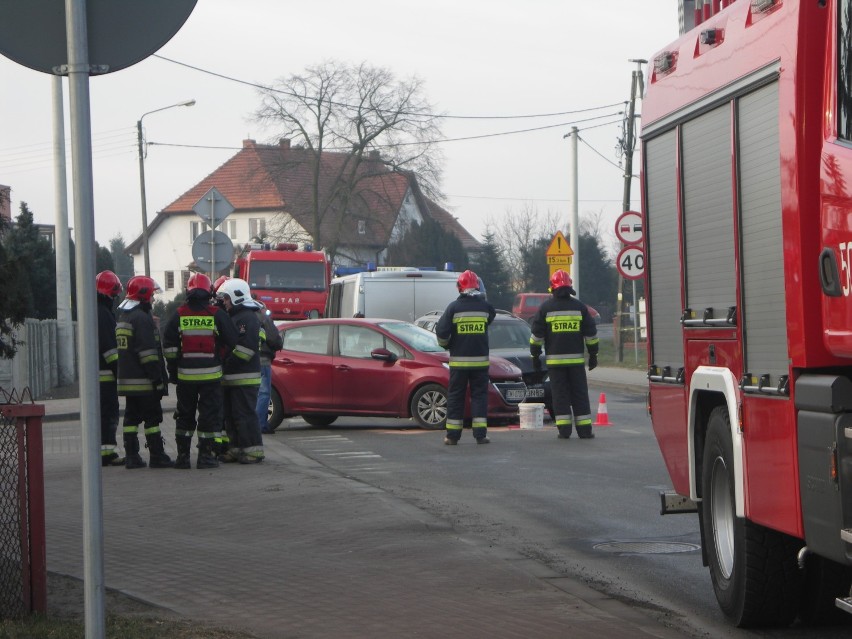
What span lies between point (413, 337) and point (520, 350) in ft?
7.39

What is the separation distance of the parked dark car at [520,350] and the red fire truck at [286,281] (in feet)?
64.9

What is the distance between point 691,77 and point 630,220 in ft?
65.1

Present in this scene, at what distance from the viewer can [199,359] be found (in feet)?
45.4

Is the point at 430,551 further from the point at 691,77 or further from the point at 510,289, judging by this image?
the point at 510,289

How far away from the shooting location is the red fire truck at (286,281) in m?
40.8

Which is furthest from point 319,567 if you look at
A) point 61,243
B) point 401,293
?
point 61,243

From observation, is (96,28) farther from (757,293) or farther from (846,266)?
(757,293)

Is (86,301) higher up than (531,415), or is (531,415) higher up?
(86,301)

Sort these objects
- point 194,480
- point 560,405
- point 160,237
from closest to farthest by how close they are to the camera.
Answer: point 194,480 < point 560,405 < point 160,237

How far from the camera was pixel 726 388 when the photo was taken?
20.4 ft

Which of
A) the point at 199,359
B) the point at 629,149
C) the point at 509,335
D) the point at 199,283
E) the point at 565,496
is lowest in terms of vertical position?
the point at 565,496

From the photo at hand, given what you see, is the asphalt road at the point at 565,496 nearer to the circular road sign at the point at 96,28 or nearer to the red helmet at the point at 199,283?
the red helmet at the point at 199,283

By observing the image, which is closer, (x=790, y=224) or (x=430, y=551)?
(x=790, y=224)

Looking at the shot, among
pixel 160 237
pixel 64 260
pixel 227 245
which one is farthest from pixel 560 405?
pixel 160 237
